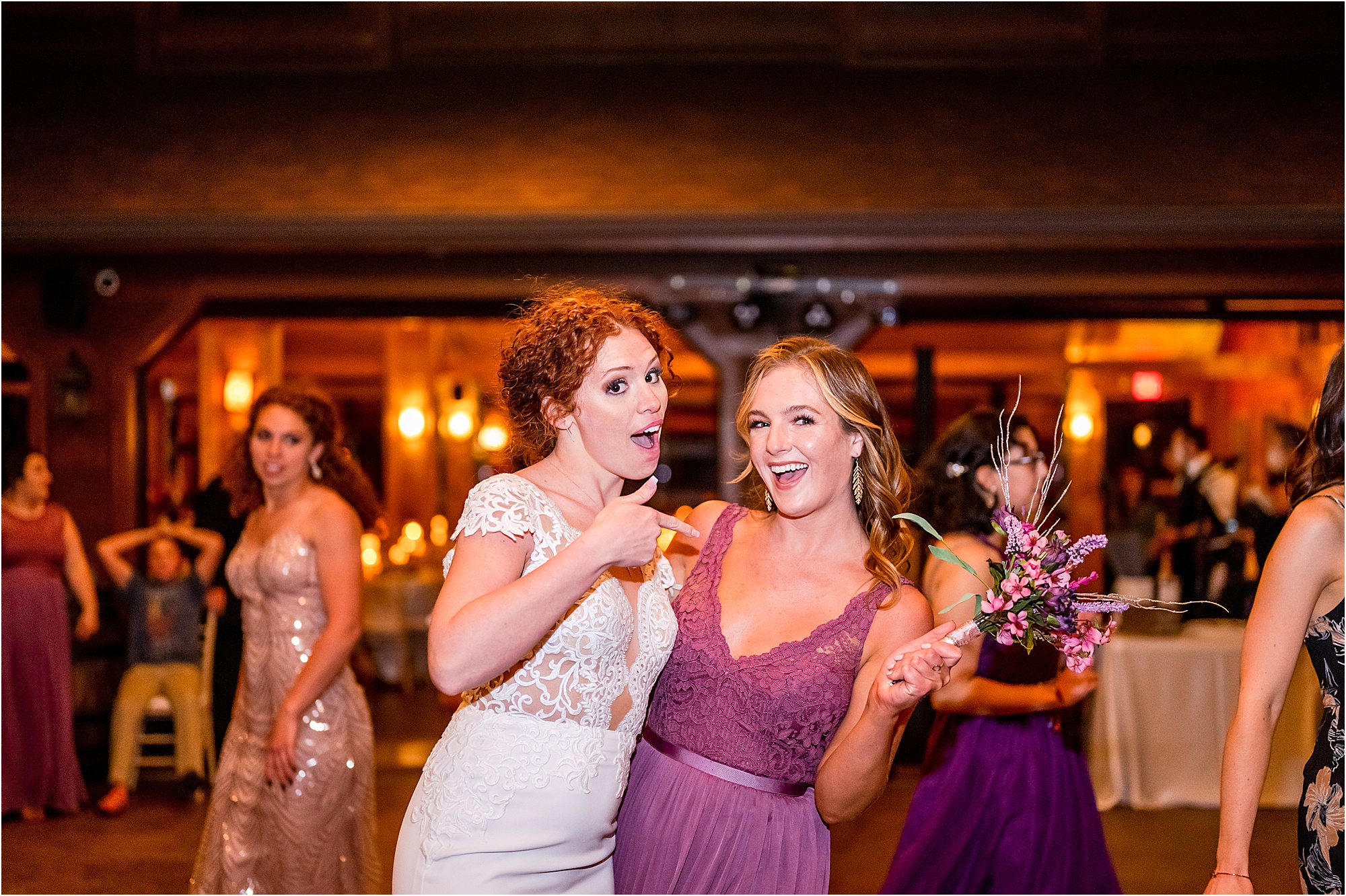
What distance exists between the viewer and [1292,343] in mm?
7438

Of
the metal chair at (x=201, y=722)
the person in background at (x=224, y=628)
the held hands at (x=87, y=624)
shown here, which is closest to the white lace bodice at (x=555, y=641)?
the person in background at (x=224, y=628)

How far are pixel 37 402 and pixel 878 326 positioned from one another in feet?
16.6

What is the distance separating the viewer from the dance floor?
427 cm

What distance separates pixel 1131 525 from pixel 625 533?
711cm

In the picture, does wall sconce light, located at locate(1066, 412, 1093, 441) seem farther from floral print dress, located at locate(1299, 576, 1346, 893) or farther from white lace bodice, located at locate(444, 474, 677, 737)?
white lace bodice, located at locate(444, 474, 677, 737)

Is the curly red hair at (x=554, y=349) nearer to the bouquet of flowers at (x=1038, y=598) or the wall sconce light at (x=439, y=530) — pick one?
the bouquet of flowers at (x=1038, y=598)

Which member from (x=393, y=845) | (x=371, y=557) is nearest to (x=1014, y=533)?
(x=393, y=845)

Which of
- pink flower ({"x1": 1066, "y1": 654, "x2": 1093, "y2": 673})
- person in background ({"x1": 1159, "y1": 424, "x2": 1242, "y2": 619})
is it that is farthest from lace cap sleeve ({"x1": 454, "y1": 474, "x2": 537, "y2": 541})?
person in background ({"x1": 1159, "y1": 424, "x2": 1242, "y2": 619})

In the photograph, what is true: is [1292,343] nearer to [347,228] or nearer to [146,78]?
[347,228]

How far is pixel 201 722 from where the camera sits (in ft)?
18.4

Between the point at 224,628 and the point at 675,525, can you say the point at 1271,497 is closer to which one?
the point at 224,628

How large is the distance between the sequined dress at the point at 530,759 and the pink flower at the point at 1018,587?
613 millimetres

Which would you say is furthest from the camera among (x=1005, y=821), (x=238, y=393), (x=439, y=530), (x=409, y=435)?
(x=409, y=435)

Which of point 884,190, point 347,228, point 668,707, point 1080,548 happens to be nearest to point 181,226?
point 347,228
